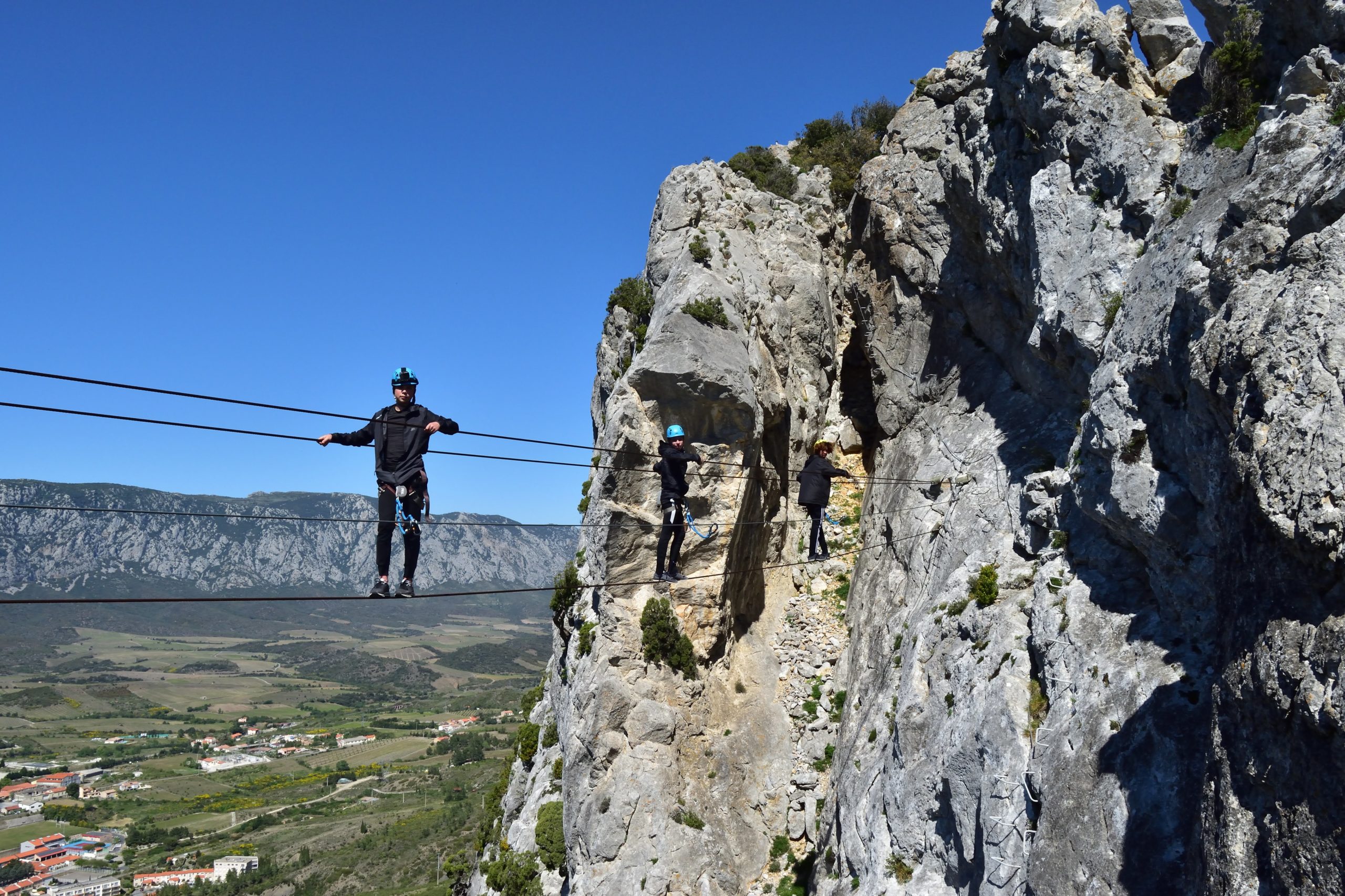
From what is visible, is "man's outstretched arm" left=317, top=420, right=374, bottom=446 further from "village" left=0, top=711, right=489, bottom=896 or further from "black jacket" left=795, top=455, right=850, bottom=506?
"village" left=0, top=711, right=489, bottom=896

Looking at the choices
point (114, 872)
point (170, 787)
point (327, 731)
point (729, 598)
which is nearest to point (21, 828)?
point (170, 787)

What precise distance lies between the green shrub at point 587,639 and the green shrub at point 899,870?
9962mm

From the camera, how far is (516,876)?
77.6 feet

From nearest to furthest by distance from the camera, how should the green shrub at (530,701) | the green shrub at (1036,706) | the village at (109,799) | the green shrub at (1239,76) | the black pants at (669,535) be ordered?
the green shrub at (1036,706)
the green shrub at (1239,76)
the black pants at (669,535)
the green shrub at (530,701)
the village at (109,799)

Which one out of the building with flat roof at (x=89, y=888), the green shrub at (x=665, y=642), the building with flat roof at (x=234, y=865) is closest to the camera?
the green shrub at (x=665, y=642)

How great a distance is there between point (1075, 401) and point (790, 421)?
9429mm

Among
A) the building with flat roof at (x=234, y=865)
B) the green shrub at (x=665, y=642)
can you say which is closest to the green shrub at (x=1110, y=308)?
the green shrub at (x=665, y=642)

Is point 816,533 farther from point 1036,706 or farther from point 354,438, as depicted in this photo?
point 354,438

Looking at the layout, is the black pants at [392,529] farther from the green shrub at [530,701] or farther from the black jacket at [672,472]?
the green shrub at [530,701]

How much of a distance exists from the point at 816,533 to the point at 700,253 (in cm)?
964

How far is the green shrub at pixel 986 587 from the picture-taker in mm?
17781

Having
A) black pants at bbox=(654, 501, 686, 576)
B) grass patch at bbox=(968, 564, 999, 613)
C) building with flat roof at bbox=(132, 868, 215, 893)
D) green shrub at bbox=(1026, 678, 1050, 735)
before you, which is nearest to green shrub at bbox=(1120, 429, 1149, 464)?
green shrub at bbox=(1026, 678, 1050, 735)

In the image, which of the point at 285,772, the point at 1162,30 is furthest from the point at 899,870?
the point at 285,772

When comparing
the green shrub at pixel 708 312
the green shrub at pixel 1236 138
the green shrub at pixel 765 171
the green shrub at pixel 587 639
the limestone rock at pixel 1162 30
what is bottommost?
the green shrub at pixel 587 639
